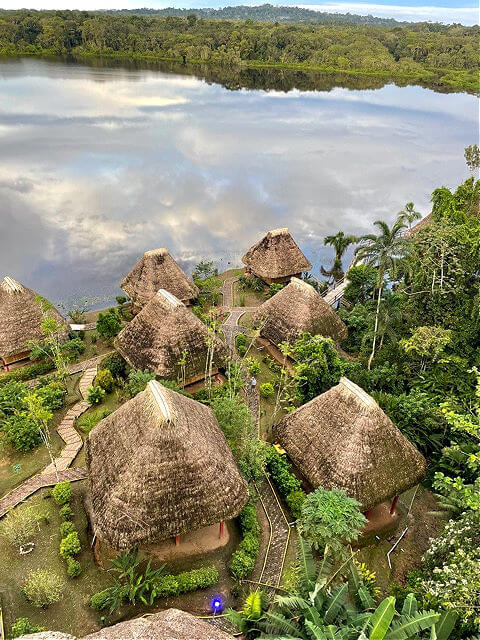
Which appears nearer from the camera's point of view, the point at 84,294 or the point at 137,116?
the point at 84,294

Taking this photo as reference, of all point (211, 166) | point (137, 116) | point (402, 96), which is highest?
point (402, 96)

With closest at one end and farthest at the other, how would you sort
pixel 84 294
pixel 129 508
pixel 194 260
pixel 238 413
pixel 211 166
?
pixel 129 508 < pixel 238 413 < pixel 84 294 < pixel 194 260 < pixel 211 166

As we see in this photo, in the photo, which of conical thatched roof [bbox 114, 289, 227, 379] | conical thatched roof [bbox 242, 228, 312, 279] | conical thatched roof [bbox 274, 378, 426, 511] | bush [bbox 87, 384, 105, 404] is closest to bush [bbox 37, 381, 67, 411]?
bush [bbox 87, 384, 105, 404]

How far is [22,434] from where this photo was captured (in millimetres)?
16625

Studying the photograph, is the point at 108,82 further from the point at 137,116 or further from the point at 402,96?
the point at 402,96

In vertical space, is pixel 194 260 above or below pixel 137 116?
below

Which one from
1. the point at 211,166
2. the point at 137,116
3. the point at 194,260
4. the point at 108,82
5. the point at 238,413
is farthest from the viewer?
the point at 108,82

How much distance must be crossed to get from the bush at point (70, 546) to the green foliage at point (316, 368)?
33.7 ft

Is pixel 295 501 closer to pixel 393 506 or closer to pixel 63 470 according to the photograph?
pixel 393 506

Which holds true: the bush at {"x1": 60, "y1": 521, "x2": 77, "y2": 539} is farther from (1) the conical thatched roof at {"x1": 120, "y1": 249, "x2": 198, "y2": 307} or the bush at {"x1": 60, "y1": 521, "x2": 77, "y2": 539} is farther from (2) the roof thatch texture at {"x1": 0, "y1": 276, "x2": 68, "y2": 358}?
(1) the conical thatched roof at {"x1": 120, "y1": 249, "x2": 198, "y2": 307}

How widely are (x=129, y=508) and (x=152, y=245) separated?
2386cm

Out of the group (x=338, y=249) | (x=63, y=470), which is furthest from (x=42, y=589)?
(x=338, y=249)

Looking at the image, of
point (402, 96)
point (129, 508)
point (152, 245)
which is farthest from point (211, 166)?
point (402, 96)

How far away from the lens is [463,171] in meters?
50.4
